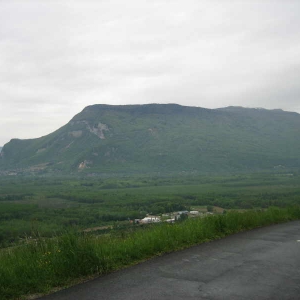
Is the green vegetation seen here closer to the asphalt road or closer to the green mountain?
the asphalt road

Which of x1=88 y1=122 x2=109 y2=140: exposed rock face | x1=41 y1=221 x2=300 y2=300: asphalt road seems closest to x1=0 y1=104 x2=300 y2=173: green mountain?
x1=88 y1=122 x2=109 y2=140: exposed rock face

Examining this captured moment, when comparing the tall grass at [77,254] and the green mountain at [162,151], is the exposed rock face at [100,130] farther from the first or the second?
the tall grass at [77,254]

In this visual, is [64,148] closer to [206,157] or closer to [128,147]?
[128,147]

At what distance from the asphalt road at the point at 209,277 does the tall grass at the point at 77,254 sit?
1.20 feet

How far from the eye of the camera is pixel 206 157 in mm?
162125

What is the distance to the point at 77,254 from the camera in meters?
7.07

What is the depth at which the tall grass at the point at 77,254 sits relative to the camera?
20.8ft

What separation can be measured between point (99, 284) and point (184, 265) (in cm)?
191

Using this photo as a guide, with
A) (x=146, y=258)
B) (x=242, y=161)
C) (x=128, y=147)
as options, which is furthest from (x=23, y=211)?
(x=128, y=147)

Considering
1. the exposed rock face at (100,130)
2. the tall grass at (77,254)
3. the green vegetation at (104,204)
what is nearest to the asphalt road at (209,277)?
the tall grass at (77,254)

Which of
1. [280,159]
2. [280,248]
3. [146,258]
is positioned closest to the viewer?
[146,258]

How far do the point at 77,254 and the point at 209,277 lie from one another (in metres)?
→ 2.47

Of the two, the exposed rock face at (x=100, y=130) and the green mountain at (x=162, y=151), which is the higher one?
the exposed rock face at (x=100, y=130)

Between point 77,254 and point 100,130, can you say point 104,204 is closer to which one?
point 77,254
